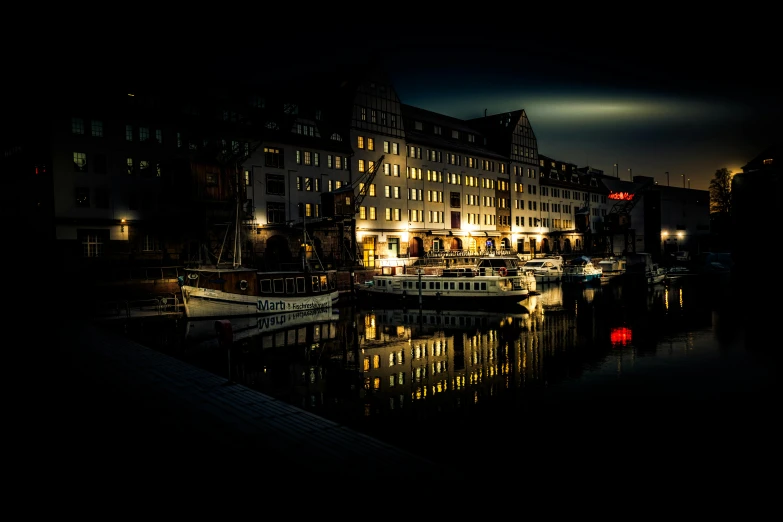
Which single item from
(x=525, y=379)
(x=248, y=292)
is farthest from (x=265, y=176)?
(x=525, y=379)

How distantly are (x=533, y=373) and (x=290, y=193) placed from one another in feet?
146

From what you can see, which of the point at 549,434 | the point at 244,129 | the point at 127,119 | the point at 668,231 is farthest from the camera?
the point at 668,231

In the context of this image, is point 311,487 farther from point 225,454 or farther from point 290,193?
point 290,193

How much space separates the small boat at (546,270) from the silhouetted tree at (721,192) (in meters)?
90.2

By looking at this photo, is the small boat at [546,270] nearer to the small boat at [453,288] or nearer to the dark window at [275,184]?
the small boat at [453,288]

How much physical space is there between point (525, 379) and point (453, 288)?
86.6 feet

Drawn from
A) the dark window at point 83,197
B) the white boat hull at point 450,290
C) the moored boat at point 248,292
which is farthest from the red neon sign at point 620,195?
the dark window at point 83,197

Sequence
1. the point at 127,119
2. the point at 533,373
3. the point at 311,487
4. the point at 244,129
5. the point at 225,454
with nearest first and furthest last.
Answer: the point at 311,487 < the point at 225,454 < the point at 533,373 < the point at 127,119 < the point at 244,129

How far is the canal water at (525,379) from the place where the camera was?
14.1 m

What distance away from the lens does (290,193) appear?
60875 millimetres

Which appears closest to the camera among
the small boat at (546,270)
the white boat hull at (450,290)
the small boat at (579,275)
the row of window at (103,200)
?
the white boat hull at (450,290)

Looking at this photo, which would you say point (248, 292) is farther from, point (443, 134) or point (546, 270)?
point (443, 134)

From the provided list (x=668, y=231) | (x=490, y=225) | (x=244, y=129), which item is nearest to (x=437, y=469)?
(x=244, y=129)

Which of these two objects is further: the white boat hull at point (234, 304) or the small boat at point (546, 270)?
the small boat at point (546, 270)
